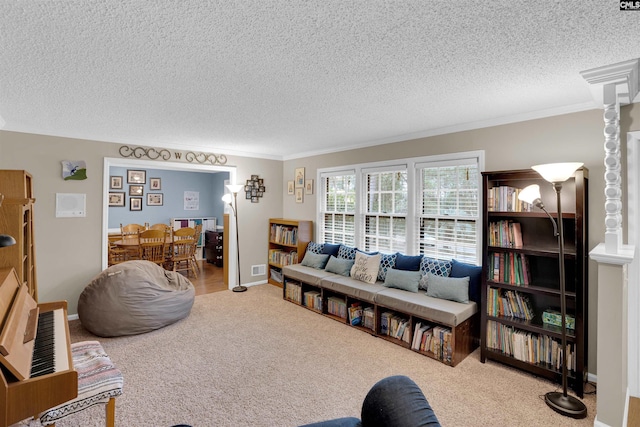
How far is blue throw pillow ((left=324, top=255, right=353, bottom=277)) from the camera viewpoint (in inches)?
168

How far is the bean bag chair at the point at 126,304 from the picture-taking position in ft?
11.1

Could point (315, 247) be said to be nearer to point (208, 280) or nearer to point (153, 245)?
point (208, 280)

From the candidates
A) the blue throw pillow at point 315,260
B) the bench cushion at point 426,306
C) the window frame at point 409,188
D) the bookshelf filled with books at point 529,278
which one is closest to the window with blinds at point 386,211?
the window frame at point 409,188

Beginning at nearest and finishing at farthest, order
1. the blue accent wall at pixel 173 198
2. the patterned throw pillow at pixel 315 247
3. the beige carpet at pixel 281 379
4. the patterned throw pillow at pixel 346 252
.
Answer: the beige carpet at pixel 281 379
the patterned throw pillow at pixel 346 252
the patterned throw pillow at pixel 315 247
the blue accent wall at pixel 173 198

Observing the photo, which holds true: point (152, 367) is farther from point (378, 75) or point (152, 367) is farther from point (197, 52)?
point (378, 75)

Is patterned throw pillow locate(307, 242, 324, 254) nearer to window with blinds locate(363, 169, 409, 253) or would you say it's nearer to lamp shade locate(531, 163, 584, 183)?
window with blinds locate(363, 169, 409, 253)

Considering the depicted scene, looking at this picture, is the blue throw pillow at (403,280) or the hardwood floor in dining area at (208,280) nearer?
the blue throw pillow at (403,280)

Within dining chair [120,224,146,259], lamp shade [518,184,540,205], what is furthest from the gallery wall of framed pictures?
lamp shade [518,184,540,205]

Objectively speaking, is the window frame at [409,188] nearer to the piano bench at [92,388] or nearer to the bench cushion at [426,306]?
the bench cushion at [426,306]

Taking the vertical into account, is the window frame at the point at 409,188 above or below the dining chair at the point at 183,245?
above

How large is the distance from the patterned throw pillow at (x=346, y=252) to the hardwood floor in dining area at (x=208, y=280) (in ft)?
7.18

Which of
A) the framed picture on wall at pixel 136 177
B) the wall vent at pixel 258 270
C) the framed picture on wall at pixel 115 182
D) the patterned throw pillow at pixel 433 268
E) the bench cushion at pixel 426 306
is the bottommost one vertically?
the wall vent at pixel 258 270

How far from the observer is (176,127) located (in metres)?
3.62

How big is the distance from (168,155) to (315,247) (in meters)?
2.60
